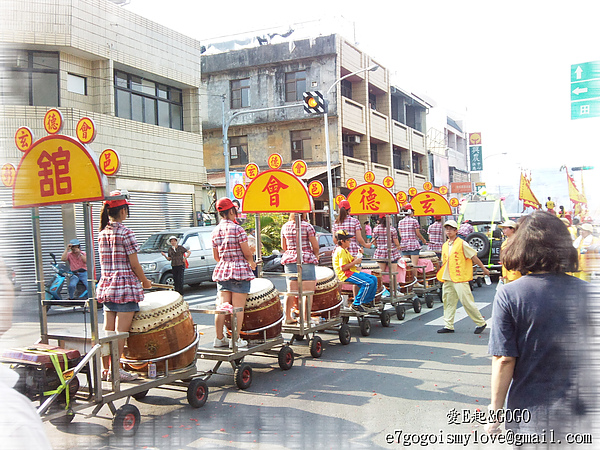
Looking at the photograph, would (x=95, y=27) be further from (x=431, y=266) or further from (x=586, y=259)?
(x=586, y=259)

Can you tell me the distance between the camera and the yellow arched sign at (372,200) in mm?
10633

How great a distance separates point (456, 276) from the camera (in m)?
8.98

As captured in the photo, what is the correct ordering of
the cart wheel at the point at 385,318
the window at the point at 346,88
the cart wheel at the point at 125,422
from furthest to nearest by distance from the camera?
the window at the point at 346,88 < the cart wheel at the point at 385,318 < the cart wheel at the point at 125,422

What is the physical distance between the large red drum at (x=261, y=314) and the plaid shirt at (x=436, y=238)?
7.94m

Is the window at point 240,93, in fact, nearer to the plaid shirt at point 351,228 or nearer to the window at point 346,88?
the window at point 346,88

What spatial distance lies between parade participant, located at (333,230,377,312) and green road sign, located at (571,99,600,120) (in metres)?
6.52

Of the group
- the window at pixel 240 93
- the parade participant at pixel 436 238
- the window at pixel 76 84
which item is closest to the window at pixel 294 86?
the window at pixel 240 93

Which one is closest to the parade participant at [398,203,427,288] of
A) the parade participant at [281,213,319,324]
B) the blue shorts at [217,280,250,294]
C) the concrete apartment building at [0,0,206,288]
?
the parade participant at [281,213,319,324]

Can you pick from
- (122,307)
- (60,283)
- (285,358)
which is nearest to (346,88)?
(60,283)

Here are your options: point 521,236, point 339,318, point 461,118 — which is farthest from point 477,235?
point 461,118

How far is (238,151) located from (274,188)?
25.2 meters

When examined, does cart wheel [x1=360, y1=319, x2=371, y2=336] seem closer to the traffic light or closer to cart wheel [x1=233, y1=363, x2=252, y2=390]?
cart wheel [x1=233, y1=363, x2=252, y2=390]

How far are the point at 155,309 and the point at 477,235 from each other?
555 inches

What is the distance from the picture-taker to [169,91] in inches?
846
